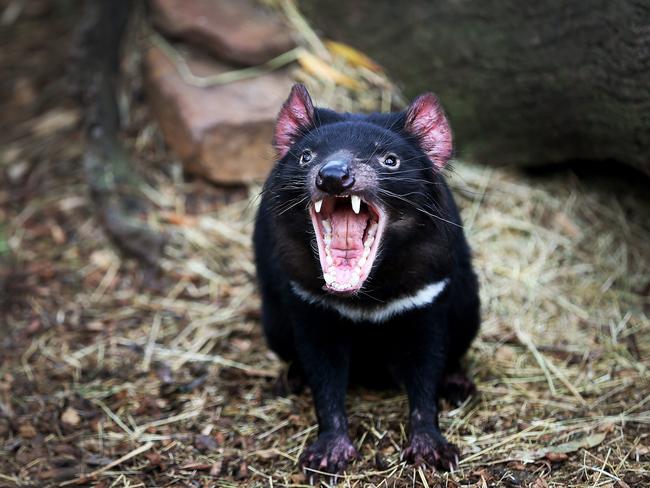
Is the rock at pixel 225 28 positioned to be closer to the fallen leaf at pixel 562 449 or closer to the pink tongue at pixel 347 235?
the pink tongue at pixel 347 235

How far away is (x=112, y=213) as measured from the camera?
4.82 meters

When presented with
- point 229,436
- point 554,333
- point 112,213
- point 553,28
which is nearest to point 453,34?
point 553,28

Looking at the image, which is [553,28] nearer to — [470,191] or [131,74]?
[470,191]

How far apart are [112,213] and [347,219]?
2247mm

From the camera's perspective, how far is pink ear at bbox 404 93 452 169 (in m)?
3.01

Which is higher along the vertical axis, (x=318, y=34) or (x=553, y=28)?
A: (x=553, y=28)

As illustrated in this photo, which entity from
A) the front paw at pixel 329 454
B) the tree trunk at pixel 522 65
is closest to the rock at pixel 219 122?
the tree trunk at pixel 522 65

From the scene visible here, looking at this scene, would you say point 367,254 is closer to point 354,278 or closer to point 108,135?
point 354,278

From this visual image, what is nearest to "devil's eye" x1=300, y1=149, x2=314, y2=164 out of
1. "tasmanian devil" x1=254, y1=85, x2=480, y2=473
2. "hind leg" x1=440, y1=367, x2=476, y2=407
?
"tasmanian devil" x1=254, y1=85, x2=480, y2=473

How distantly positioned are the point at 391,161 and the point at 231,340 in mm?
1600

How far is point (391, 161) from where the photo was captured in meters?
2.90

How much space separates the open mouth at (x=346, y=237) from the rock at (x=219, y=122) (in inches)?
77.8

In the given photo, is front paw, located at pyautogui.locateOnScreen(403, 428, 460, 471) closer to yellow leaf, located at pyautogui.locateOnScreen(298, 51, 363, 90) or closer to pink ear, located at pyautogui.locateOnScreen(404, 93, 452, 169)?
pink ear, located at pyautogui.locateOnScreen(404, 93, 452, 169)

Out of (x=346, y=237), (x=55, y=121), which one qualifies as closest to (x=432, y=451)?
(x=346, y=237)
